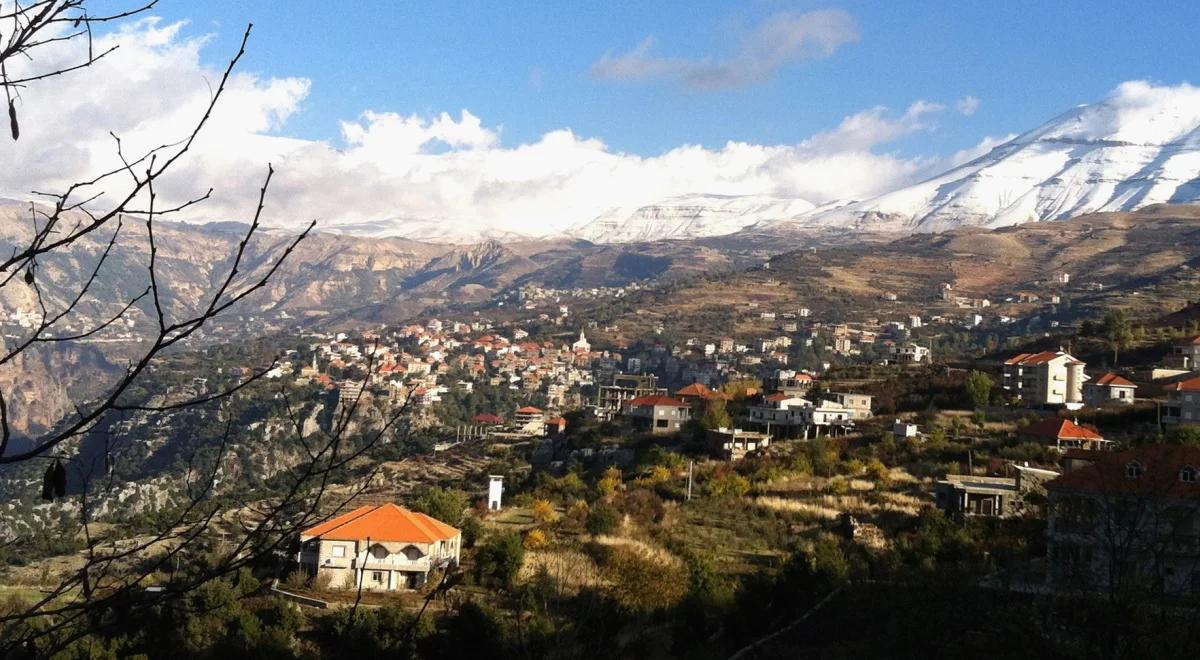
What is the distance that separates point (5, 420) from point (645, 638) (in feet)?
51.1

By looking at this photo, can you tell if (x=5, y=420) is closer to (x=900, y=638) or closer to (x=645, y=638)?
(x=900, y=638)

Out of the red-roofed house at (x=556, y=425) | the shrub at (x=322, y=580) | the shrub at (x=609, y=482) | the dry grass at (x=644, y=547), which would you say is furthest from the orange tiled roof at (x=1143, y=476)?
the red-roofed house at (x=556, y=425)

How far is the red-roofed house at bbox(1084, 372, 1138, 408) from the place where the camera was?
3227cm

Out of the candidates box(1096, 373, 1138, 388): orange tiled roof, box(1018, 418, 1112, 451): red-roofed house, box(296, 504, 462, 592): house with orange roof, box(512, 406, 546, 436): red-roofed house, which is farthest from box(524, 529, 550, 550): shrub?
box(512, 406, 546, 436): red-roofed house

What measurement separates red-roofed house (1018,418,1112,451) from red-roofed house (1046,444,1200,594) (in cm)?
843

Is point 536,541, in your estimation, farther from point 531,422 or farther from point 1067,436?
point 531,422

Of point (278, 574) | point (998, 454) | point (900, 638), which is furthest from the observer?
point (998, 454)

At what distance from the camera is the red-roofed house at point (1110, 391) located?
3227 centimetres

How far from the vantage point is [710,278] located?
12188 centimetres

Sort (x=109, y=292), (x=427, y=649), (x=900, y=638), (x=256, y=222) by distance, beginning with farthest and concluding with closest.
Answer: (x=109, y=292) < (x=427, y=649) < (x=900, y=638) < (x=256, y=222)

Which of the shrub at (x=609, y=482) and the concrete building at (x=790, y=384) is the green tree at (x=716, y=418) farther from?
the shrub at (x=609, y=482)

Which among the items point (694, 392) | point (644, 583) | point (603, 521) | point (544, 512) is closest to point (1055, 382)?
point (694, 392)

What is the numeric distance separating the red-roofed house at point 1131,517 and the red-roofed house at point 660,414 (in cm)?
2190

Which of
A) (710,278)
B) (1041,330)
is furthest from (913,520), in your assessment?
(710,278)
